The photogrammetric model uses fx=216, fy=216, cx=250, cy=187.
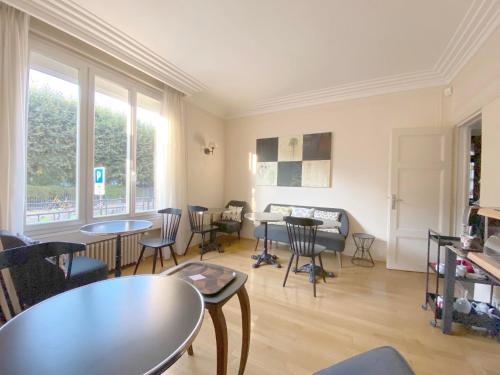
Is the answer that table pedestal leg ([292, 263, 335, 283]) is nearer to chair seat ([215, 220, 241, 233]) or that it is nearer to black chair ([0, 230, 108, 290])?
chair seat ([215, 220, 241, 233])

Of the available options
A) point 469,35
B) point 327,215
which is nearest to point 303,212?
point 327,215

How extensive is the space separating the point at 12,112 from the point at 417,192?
15.9 ft

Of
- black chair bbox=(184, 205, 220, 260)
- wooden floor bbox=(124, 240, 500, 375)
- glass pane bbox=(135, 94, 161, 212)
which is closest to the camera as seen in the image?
wooden floor bbox=(124, 240, 500, 375)

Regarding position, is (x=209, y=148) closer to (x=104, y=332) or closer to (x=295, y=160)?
(x=295, y=160)

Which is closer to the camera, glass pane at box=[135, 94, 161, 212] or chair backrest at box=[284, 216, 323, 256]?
chair backrest at box=[284, 216, 323, 256]

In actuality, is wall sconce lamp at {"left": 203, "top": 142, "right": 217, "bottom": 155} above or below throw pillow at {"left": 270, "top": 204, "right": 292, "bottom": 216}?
above

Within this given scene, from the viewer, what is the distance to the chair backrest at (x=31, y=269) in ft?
4.00

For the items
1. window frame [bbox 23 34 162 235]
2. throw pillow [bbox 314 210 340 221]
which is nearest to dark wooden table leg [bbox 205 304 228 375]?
window frame [bbox 23 34 162 235]

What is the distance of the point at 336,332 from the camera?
187 cm

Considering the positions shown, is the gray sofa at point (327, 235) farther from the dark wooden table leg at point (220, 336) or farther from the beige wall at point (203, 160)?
the dark wooden table leg at point (220, 336)

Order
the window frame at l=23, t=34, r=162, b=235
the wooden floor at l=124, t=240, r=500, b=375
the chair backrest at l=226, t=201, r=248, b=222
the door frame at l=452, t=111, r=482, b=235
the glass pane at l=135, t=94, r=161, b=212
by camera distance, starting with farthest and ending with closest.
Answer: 1. the chair backrest at l=226, t=201, r=248, b=222
2. the glass pane at l=135, t=94, r=161, b=212
3. the door frame at l=452, t=111, r=482, b=235
4. the window frame at l=23, t=34, r=162, b=235
5. the wooden floor at l=124, t=240, r=500, b=375

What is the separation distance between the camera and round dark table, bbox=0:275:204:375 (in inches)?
23.4

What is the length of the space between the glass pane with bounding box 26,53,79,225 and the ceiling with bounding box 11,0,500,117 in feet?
2.29

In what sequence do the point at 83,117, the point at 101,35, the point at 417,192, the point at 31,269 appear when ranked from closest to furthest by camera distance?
→ 1. the point at 31,269
2. the point at 101,35
3. the point at 83,117
4. the point at 417,192
